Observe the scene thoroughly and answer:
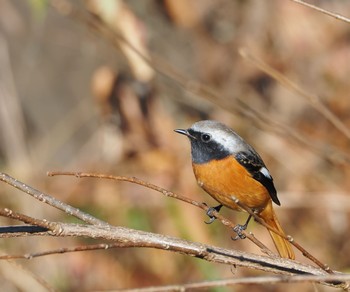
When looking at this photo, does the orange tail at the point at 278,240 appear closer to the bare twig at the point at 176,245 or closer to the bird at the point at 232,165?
the bird at the point at 232,165

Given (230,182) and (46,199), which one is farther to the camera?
(230,182)

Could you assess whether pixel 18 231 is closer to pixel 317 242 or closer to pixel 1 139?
pixel 317 242

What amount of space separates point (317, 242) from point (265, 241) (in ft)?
1.67

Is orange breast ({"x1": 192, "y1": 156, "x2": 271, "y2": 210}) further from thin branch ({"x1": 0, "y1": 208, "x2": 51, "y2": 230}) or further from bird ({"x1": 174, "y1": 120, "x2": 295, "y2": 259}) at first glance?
thin branch ({"x1": 0, "y1": 208, "x2": 51, "y2": 230})

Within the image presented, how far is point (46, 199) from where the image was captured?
2.31 metres

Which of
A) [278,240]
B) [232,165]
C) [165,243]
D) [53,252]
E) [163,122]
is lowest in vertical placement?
[53,252]

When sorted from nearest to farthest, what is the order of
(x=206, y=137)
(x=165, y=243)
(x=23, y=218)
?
(x=23, y=218) → (x=165, y=243) → (x=206, y=137)

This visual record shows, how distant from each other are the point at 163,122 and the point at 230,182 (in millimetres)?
3035

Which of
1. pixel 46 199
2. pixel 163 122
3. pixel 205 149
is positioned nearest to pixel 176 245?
pixel 46 199

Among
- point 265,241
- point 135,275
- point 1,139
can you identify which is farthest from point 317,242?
point 1,139

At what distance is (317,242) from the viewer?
24.5 ft

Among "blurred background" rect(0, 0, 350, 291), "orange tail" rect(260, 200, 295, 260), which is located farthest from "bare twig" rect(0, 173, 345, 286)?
"blurred background" rect(0, 0, 350, 291)

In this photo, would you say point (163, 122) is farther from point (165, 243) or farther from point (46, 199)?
point (46, 199)

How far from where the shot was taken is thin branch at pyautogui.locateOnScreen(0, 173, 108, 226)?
7.28 feet
